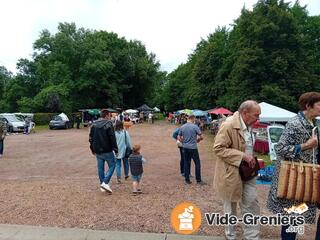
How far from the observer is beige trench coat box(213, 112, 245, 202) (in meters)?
4.73

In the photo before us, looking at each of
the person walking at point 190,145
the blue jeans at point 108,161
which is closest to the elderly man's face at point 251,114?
the blue jeans at point 108,161

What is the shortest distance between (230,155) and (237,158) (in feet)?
0.28

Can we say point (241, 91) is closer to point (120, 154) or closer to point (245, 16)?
point (245, 16)

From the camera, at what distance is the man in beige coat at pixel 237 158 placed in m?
4.74

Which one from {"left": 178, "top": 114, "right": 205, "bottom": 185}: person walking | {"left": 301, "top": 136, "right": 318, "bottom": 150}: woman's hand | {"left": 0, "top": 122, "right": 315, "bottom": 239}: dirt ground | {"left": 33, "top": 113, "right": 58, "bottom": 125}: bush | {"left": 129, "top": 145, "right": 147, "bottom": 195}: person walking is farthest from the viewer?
{"left": 33, "top": 113, "right": 58, "bottom": 125}: bush

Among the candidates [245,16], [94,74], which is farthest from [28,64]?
[245,16]

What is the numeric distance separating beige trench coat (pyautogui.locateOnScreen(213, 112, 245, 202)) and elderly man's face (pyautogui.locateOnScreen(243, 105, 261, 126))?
0.33ft

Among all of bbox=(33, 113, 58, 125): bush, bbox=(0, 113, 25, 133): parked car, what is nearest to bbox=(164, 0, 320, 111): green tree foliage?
bbox=(0, 113, 25, 133): parked car

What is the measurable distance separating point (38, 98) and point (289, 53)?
32.6m

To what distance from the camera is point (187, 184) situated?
974 cm

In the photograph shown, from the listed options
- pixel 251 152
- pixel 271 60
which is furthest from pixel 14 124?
pixel 251 152

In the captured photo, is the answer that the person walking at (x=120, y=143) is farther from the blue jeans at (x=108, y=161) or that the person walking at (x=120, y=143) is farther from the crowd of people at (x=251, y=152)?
the crowd of people at (x=251, y=152)

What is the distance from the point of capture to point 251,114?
478 centimetres

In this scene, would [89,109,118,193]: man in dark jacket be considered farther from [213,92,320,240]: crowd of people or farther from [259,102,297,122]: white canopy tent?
[259,102,297,122]: white canopy tent
